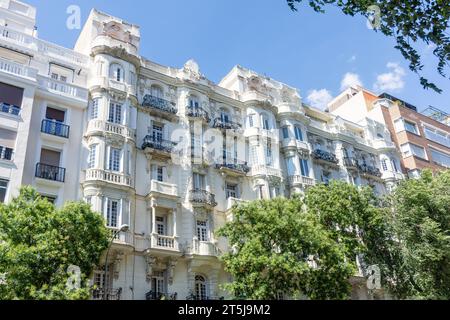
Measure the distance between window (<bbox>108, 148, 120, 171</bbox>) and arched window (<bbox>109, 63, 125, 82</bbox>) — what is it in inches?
208

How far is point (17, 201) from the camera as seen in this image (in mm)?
17172

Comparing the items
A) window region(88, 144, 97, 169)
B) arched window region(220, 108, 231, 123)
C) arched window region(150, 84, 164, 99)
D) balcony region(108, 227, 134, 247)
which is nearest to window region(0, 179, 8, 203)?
window region(88, 144, 97, 169)

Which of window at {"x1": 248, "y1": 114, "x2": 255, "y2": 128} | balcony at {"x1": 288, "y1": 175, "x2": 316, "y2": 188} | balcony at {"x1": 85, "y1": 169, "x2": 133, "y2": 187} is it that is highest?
window at {"x1": 248, "y1": 114, "x2": 255, "y2": 128}

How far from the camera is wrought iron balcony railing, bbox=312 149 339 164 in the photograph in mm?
34934

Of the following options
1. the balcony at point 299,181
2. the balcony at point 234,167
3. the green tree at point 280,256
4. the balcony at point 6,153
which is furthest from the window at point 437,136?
the balcony at point 6,153

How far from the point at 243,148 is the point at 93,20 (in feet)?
44.2

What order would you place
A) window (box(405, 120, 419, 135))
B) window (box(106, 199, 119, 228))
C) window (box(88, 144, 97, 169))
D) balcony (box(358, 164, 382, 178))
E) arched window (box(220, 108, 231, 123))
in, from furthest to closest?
window (box(405, 120, 419, 135)), balcony (box(358, 164, 382, 178)), arched window (box(220, 108, 231, 123)), window (box(88, 144, 97, 169)), window (box(106, 199, 119, 228))

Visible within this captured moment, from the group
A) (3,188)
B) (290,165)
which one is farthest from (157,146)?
(290,165)

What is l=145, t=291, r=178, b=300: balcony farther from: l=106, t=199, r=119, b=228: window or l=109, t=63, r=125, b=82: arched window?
l=109, t=63, r=125, b=82: arched window

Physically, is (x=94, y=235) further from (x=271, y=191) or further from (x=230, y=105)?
(x=230, y=105)

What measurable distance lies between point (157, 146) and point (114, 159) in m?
3.03

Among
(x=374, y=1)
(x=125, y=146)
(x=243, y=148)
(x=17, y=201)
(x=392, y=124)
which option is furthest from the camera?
(x=392, y=124)
